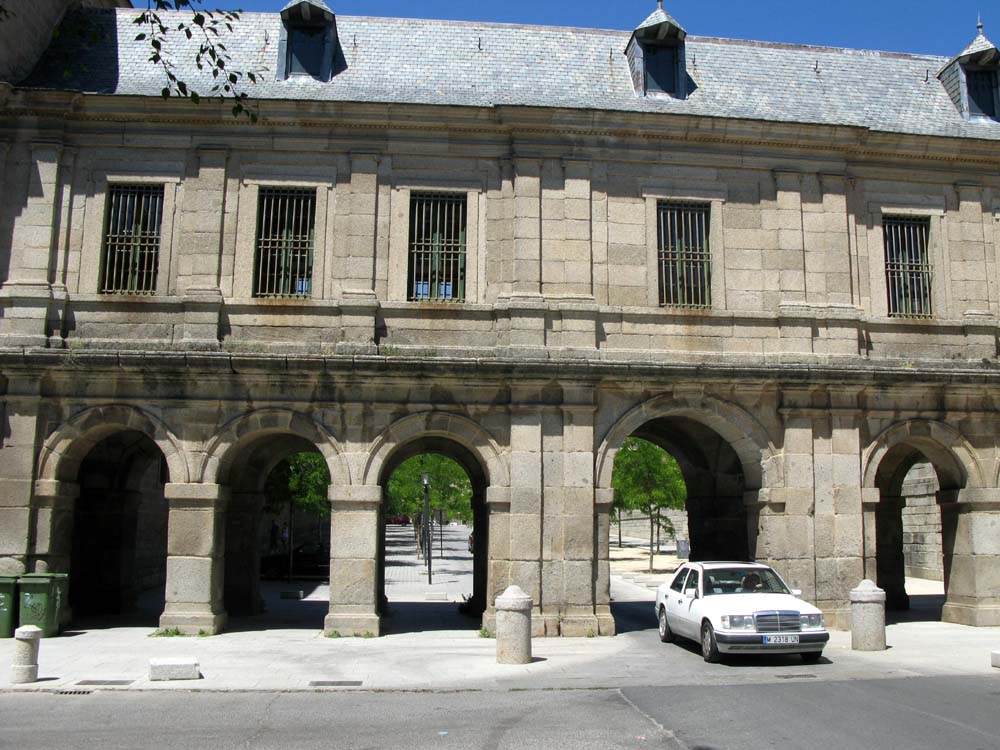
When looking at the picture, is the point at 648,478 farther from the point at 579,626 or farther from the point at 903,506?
the point at 579,626

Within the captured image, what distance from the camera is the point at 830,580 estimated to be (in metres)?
16.4

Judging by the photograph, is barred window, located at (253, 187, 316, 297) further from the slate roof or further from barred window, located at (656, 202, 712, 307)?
barred window, located at (656, 202, 712, 307)

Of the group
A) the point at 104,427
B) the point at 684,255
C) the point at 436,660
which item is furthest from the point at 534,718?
the point at 684,255

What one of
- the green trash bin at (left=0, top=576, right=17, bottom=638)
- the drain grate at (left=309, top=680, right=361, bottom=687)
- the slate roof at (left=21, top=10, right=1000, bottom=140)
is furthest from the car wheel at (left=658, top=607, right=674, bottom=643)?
the green trash bin at (left=0, top=576, right=17, bottom=638)

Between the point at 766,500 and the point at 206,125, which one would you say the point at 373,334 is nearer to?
the point at 206,125

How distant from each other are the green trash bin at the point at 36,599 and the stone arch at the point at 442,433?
5363mm

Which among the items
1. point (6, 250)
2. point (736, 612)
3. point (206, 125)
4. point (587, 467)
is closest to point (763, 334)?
point (587, 467)

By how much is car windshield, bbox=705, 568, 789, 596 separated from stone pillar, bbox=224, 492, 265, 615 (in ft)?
30.4

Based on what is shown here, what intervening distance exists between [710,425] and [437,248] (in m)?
6.00

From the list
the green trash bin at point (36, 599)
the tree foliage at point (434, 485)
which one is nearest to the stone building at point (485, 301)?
the green trash bin at point (36, 599)

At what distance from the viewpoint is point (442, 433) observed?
638 inches

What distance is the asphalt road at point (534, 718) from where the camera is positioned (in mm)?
8453

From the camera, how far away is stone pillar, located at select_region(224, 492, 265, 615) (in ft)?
60.7

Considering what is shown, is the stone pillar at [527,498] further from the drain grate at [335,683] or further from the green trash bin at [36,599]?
the green trash bin at [36,599]
